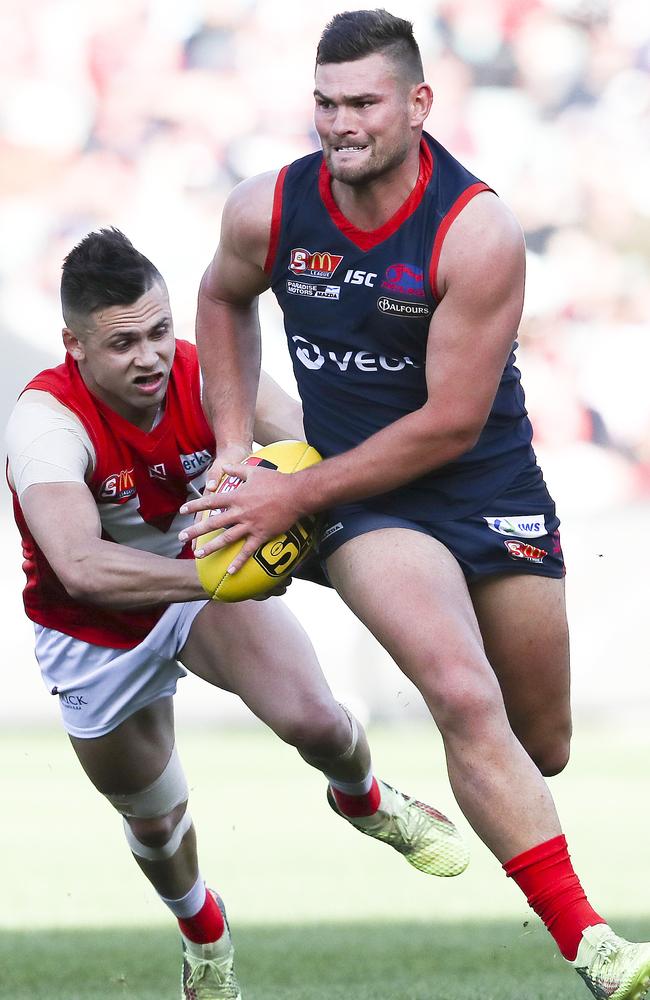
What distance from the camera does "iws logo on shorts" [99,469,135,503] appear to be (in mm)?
4961

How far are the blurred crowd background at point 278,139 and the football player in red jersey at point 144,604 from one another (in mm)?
9750

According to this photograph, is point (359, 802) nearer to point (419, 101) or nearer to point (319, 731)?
point (319, 731)

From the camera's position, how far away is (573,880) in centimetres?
373

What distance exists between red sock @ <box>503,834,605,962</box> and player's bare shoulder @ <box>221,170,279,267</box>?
5.99 feet

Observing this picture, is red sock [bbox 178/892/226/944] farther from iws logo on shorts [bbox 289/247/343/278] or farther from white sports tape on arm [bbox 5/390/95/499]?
iws logo on shorts [bbox 289/247/343/278]

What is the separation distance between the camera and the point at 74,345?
5.00 meters

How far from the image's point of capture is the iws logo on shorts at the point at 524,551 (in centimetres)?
442

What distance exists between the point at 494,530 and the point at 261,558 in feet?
2.25

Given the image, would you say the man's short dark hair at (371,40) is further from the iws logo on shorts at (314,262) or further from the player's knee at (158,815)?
the player's knee at (158,815)

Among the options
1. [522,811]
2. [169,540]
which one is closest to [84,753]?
[169,540]

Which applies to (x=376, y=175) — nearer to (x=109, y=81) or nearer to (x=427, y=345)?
(x=427, y=345)

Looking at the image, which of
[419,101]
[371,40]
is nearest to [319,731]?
[419,101]

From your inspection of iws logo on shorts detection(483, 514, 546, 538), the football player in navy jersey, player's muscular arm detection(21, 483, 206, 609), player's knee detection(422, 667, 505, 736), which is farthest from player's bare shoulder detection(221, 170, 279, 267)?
player's knee detection(422, 667, 505, 736)

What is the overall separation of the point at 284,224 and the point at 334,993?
254 cm
